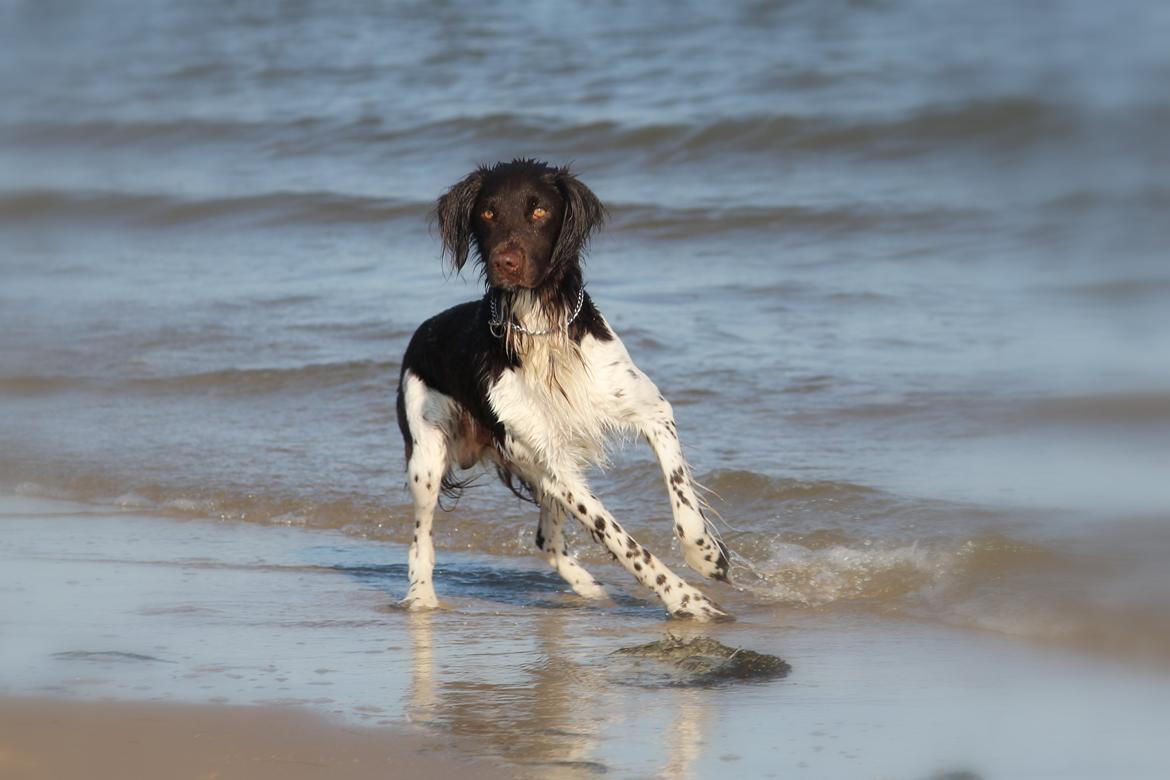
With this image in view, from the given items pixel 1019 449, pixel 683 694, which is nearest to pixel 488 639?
pixel 683 694

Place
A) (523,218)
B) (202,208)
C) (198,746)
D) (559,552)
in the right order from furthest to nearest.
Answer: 1. (202,208)
2. (559,552)
3. (523,218)
4. (198,746)

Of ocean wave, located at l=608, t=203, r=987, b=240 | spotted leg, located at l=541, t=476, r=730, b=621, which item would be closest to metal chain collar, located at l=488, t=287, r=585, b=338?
spotted leg, located at l=541, t=476, r=730, b=621

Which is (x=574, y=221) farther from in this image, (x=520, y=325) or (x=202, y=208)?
(x=202, y=208)

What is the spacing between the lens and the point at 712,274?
10.1 meters

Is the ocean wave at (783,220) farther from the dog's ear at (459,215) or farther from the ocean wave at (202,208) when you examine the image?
the dog's ear at (459,215)

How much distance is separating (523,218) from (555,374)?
1.67 ft

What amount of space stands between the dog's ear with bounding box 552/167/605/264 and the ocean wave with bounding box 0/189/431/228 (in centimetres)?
723

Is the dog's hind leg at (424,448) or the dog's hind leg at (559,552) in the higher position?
the dog's hind leg at (424,448)

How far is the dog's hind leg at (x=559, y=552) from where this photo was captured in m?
5.50

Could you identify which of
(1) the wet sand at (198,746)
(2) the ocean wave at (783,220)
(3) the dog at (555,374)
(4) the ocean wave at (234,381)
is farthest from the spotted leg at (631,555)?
(2) the ocean wave at (783,220)

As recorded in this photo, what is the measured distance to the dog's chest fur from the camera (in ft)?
17.1

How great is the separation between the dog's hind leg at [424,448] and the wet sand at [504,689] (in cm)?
26

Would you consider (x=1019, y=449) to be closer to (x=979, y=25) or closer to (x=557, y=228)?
(x=557, y=228)

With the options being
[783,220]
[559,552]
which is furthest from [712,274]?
[559,552]
